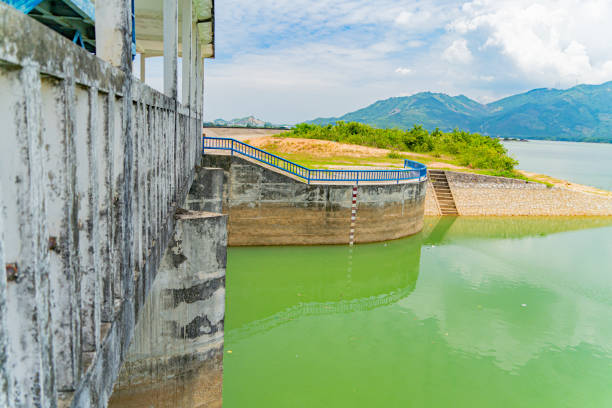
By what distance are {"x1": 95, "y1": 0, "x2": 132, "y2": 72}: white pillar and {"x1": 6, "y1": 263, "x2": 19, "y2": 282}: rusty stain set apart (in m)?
1.46

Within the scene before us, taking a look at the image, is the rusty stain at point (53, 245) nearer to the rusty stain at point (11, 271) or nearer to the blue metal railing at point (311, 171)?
the rusty stain at point (11, 271)

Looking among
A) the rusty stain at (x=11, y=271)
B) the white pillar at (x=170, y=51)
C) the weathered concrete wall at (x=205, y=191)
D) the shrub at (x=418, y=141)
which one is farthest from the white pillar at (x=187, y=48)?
the shrub at (x=418, y=141)

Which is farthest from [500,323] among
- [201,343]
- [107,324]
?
[107,324]

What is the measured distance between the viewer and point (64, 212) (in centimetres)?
179

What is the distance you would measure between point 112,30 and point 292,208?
13.1m

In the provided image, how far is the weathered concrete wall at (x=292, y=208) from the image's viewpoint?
590 inches

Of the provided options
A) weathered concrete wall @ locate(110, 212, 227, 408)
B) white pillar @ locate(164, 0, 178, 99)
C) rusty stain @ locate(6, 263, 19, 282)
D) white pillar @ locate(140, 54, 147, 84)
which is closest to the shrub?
white pillar @ locate(140, 54, 147, 84)

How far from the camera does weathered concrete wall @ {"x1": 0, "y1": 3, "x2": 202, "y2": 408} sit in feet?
4.55

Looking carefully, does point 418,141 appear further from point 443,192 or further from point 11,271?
point 11,271

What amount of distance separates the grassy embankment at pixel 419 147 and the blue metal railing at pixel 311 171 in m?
9.52

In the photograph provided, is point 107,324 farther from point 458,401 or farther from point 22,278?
point 458,401

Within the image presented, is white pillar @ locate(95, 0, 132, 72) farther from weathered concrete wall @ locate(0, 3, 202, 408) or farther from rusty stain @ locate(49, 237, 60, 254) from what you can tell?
rusty stain @ locate(49, 237, 60, 254)

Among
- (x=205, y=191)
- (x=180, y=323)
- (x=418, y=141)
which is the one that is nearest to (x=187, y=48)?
(x=205, y=191)

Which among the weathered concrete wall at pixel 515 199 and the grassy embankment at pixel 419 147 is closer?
the weathered concrete wall at pixel 515 199
